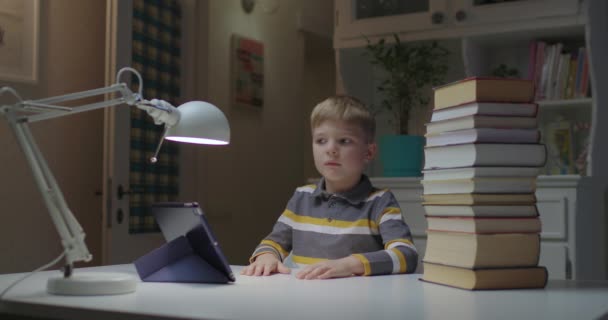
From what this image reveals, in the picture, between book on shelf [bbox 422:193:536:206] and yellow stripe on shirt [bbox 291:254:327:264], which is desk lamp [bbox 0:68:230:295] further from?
yellow stripe on shirt [bbox 291:254:327:264]

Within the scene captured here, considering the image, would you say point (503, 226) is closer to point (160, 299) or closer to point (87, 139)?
point (160, 299)

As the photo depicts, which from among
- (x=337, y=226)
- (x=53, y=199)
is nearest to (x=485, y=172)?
(x=337, y=226)

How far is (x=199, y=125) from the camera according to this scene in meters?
1.26

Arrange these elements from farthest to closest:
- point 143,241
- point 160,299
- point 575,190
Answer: point 143,241 → point 575,190 → point 160,299

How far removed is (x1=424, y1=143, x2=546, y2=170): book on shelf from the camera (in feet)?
4.09

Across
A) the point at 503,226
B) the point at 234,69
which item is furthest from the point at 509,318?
the point at 234,69

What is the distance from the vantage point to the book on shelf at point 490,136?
4.09 feet

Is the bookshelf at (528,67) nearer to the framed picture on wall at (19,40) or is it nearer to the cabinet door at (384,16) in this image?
the cabinet door at (384,16)

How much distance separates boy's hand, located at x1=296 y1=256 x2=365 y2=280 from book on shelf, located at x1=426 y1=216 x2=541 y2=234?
225 mm

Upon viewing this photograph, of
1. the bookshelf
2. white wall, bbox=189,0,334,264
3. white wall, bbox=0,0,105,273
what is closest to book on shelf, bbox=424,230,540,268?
the bookshelf

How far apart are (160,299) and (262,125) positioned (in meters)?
3.61

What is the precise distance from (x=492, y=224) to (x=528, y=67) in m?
2.20

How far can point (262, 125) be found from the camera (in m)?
4.64

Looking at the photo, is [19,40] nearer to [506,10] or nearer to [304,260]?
[304,260]
